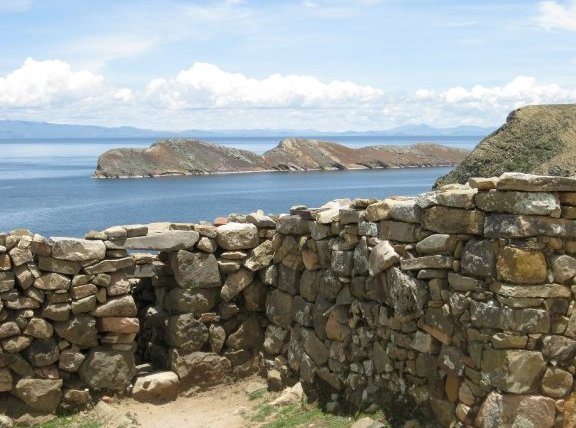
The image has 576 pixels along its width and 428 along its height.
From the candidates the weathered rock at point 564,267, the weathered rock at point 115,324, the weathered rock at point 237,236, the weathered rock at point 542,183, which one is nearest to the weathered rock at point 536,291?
the weathered rock at point 564,267

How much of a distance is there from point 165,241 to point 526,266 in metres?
6.51

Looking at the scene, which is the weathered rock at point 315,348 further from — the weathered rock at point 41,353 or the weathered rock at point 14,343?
the weathered rock at point 14,343

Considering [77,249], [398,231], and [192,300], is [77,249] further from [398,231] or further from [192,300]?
[398,231]

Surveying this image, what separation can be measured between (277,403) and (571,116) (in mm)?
28556

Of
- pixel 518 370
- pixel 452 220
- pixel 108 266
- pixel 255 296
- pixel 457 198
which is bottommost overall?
pixel 255 296

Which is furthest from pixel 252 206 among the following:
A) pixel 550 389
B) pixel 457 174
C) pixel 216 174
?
pixel 550 389

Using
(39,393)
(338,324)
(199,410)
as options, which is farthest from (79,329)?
(338,324)

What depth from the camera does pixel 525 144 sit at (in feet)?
109

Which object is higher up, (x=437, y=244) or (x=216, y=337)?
(x=437, y=244)

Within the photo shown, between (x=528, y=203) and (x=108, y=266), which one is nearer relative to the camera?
(x=528, y=203)

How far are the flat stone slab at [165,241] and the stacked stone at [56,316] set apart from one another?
11.9 inches

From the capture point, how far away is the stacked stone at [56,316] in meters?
12.4

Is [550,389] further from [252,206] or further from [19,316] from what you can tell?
[252,206]

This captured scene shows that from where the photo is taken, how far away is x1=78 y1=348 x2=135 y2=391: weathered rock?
1283 cm
